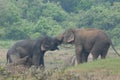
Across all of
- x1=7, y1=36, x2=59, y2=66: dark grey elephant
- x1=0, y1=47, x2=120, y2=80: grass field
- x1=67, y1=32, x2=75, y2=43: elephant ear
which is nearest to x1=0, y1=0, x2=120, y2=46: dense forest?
x1=67, y1=32, x2=75, y2=43: elephant ear

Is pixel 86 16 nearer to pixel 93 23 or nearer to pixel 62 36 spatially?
pixel 93 23

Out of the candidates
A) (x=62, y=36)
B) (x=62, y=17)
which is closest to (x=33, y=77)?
(x=62, y=36)

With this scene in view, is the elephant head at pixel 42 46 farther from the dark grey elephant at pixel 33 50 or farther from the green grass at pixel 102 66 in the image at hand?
the green grass at pixel 102 66

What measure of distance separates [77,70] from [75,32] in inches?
138

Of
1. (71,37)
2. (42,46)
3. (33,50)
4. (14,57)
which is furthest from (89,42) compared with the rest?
(14,57)

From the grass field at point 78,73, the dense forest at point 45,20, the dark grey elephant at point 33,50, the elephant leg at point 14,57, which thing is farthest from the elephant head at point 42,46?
the dense forest at point 45,20

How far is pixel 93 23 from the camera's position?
3644cm

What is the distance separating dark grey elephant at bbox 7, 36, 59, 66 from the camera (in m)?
16.0

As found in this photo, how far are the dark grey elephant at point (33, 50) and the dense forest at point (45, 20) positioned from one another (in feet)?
55.5

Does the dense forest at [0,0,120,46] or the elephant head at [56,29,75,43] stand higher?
the elephant head at [56,29,75,43]

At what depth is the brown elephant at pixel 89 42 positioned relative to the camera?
15867 millimetres

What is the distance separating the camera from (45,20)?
38.2 meters

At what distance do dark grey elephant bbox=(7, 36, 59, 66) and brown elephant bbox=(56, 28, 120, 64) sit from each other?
1.58 feet

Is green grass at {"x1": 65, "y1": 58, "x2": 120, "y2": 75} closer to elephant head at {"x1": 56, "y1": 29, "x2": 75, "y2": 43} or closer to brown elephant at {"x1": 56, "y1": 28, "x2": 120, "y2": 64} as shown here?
brown elephant at {"x1": 56, "y1": 28, "x2": 120, "y2": 64}
